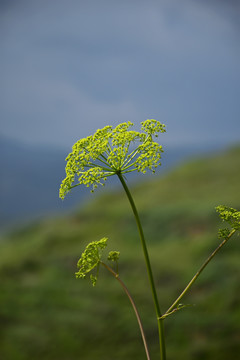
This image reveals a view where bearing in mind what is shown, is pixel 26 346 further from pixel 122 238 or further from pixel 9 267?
pixel 122 238

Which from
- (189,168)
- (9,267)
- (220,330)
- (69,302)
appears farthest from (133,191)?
(220,330)

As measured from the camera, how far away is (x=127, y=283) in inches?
635

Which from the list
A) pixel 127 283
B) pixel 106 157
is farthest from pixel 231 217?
pixel 127 283

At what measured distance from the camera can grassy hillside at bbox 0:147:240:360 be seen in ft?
42.5

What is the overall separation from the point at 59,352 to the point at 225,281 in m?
5.74

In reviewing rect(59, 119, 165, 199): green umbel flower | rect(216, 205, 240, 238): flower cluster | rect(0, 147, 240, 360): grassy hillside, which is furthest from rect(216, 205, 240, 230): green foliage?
rect(0, 147, 240, 360): grassy hillside

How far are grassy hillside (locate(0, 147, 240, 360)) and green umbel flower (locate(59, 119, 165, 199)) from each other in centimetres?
1075

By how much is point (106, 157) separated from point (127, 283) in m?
14.0

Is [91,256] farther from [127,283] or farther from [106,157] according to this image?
[127,283]

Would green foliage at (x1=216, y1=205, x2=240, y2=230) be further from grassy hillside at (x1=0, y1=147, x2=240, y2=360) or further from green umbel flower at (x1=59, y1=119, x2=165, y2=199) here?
grassy hillside at (x1=0, y1=147, x2=240, y2=360)

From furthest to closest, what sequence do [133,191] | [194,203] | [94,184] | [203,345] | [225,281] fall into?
[133,191] < [194,203] < [225,281] < [203,345] < [94,184]

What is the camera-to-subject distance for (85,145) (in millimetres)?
2664

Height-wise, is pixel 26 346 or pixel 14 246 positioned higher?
pixel 14 246

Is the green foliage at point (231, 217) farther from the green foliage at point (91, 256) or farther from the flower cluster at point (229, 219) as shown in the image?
the green foliage at point (91, 256)
